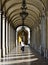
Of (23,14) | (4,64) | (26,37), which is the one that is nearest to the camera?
A: (4,64)

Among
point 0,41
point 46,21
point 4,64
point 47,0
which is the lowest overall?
point 4,64

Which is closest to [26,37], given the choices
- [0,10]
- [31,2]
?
[31,2]

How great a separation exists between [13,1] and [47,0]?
5.35 m

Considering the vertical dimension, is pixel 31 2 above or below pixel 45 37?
above

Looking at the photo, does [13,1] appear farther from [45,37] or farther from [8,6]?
[45,37]

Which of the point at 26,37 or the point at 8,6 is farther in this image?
the point at 26,37

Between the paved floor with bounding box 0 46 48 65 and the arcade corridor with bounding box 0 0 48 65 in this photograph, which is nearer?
the paved floor with bounding box 0 46 48 65

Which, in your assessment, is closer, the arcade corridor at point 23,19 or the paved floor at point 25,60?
the paved floor at point 25,60

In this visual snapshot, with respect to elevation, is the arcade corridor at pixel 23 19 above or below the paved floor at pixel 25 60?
above

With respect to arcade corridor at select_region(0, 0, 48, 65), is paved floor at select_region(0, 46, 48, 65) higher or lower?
lower

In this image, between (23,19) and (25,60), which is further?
(23,19)

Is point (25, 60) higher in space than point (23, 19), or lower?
lower

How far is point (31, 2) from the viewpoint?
3122 centimetres

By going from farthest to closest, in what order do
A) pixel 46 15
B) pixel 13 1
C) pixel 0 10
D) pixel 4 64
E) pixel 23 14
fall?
pixel 13 1
pixel 46 15
pixel 0 10
pixel 23 14
pixel 4 64
